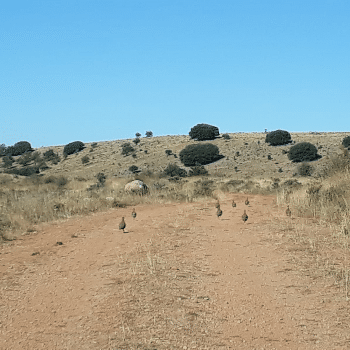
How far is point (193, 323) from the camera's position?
19.6ft

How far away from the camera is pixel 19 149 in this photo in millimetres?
87688

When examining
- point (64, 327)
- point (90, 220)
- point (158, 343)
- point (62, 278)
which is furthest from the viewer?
point (90, 220)

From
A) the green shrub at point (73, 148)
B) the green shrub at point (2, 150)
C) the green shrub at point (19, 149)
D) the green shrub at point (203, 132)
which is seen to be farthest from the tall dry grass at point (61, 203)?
the green shrub at point (19, 149)

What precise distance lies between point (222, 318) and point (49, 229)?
9440 millimetres

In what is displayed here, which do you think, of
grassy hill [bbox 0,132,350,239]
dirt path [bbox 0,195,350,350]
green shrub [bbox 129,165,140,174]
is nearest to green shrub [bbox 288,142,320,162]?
grassy hill [bbox 0,132,350,239]

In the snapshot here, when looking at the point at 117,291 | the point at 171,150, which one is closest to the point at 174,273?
the point at 117,291

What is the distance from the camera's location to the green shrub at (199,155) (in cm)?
6438

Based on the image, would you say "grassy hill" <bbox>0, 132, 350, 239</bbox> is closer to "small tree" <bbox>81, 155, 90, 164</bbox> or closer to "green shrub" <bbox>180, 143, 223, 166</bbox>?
"small tree" <bbox>81, 155, 90, 164</bbox>

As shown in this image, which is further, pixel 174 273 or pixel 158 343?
pixel 174 273

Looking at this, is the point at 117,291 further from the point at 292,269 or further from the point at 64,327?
the point at 292,269

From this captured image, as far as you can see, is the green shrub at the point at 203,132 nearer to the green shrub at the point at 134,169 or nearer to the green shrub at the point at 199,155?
the green shrub at the point at 199,155

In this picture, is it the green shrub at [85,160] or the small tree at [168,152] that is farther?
the green shrub at [85,160]

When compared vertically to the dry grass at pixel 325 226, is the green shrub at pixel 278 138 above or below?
above

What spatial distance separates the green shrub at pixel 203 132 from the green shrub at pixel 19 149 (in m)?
34.7
